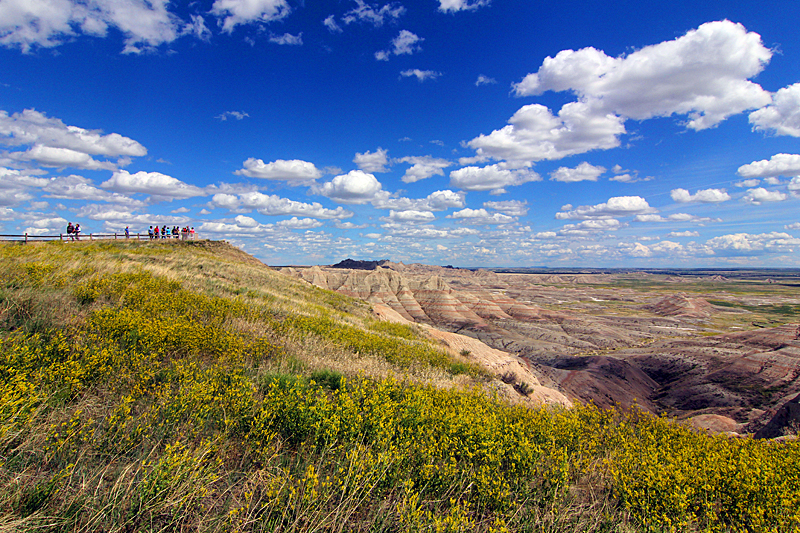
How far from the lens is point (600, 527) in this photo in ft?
13.4

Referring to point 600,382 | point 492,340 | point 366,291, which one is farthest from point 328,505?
point 366,291

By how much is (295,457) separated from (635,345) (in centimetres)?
7712

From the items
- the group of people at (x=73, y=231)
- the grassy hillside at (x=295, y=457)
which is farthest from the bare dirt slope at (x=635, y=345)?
the group of people at (x=73, y=231)

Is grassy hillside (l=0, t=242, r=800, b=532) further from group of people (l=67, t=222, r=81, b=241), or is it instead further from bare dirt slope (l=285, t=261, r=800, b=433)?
group of people (l=67, t=222, r=81, b=241)

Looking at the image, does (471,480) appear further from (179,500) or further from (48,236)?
(48,236)

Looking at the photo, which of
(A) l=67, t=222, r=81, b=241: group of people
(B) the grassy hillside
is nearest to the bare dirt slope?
(B) the grassy hillside

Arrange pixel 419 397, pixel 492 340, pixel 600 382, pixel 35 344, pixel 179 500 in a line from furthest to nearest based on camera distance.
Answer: pixel 492 340
pixel 600 382
pixel 419 397
pixel 35 344
pixel 179 500

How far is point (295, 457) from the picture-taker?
4398 mm

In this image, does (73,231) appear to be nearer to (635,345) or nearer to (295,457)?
(295,457)

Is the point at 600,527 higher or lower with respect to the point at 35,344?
lower

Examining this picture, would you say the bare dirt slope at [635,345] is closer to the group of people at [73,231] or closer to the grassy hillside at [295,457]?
the grassy hillside at [295,457]

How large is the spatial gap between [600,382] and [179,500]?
153ft

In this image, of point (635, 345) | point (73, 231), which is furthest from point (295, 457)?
point (635, 345)

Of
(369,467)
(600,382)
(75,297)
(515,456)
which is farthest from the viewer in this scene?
(600,382)
